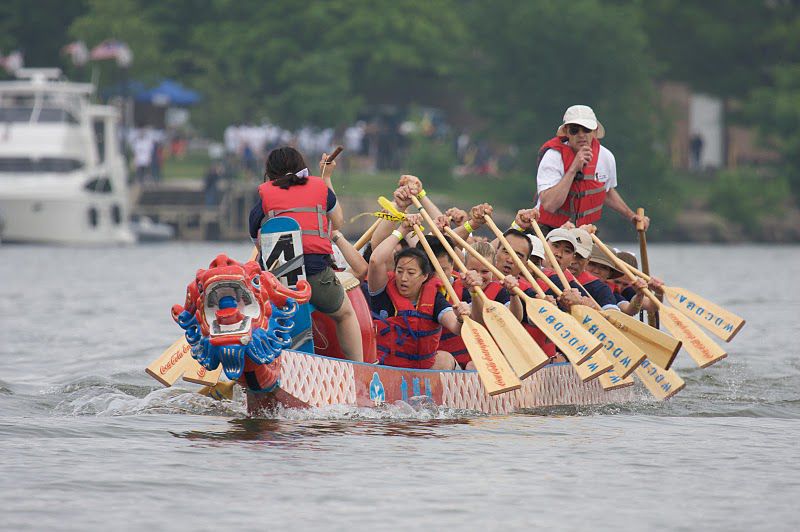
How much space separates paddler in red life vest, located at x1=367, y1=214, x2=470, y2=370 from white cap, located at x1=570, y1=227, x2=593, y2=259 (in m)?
1.42

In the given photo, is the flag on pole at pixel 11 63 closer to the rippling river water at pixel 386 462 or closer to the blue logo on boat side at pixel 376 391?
Answer: the rippling river water at pixel 386 462

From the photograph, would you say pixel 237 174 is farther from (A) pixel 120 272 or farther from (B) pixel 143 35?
(A) pixel 120 272

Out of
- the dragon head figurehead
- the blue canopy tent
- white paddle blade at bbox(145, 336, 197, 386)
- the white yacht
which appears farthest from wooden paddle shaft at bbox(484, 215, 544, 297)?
the blue canopy tent

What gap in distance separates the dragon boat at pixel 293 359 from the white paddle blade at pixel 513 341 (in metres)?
0.41

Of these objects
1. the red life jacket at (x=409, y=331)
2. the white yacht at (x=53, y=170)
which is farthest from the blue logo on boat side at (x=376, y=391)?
the white yacht at (x=53, y=170)

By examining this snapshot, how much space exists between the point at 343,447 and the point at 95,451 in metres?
1.45

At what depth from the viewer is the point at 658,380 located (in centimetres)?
1263

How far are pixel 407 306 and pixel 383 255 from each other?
42 cm

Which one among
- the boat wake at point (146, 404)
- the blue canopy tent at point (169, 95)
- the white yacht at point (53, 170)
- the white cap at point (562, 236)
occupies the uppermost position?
the blue canopy tent at point (169, 95)

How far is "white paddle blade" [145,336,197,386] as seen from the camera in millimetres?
11586

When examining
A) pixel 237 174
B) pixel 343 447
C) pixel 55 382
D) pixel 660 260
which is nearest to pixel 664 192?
pixel 660 260

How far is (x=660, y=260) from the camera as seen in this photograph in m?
38.6

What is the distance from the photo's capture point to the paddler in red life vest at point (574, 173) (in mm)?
13266

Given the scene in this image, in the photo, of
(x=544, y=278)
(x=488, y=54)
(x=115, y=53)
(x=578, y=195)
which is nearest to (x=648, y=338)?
(x=544, y=278)
